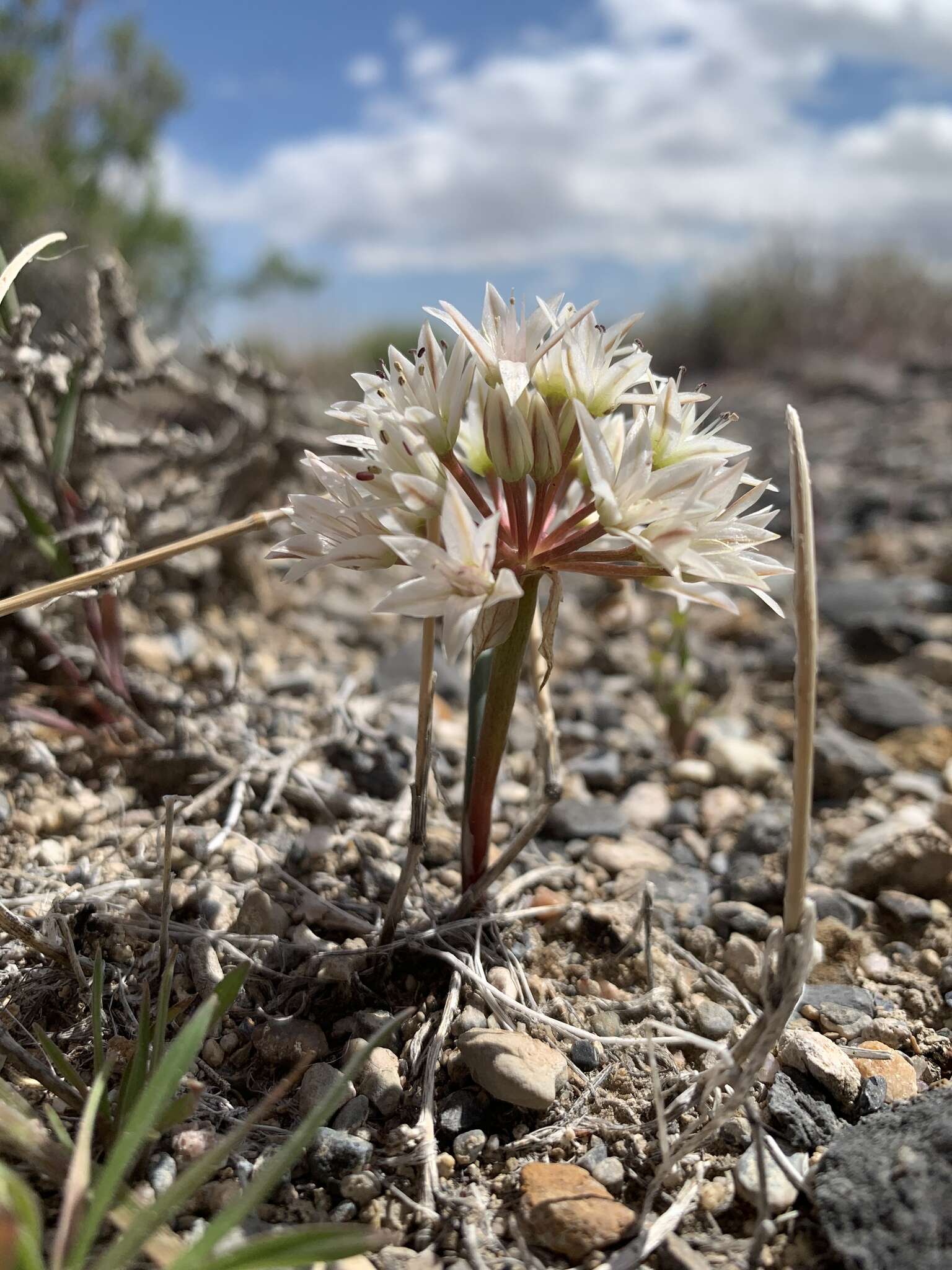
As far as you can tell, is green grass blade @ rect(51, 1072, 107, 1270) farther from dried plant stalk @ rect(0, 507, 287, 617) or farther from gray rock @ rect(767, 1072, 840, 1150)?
gray rock @ rect(767, 1072, 840, 1150)

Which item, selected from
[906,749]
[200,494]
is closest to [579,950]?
[906,749]

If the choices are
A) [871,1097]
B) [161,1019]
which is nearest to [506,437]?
[161,1019]

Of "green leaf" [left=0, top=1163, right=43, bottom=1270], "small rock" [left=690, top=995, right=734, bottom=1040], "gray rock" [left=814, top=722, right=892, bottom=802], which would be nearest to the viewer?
"green leaf" [left=0, top=1163, right=43, bottom=1270]

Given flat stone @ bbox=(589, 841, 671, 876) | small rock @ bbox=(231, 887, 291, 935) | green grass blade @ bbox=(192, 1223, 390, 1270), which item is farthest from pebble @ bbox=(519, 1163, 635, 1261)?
flat stone @ bbox=(589, 841, 671, 876)

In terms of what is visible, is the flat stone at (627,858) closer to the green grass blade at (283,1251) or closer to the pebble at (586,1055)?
the pebble at (586,1055)

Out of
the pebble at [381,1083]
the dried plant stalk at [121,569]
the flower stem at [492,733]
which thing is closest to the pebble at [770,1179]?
the pebble at [381,1083]

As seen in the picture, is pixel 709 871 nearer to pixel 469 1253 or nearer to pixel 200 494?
pixel 469 1253
